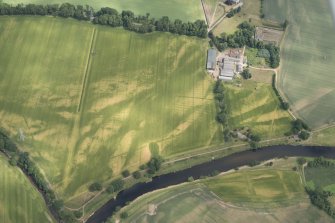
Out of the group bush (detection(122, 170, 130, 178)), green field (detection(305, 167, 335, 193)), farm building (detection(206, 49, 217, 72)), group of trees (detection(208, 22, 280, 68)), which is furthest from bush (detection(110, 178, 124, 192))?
group of trees (detection(208, 22, 280, 68))

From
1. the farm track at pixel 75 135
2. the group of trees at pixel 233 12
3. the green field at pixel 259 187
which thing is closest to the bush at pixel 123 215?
the farm track at pixel 75 135

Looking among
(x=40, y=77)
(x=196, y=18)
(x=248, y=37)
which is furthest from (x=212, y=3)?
(x=40, y=77)

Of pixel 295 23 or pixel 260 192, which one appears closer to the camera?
pixel 260 192

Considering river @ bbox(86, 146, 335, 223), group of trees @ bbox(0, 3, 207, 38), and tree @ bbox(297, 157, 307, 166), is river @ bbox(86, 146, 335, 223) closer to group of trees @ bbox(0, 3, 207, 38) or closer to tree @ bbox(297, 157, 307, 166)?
tree @ bbox(297, 157, 307, 166)

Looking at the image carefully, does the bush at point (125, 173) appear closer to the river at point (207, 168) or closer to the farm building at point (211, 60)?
the river at point (207, 168)

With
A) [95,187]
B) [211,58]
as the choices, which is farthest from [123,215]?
[211,58]

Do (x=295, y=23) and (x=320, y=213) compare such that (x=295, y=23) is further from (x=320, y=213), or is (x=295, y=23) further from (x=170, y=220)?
(x=170, y=220)
